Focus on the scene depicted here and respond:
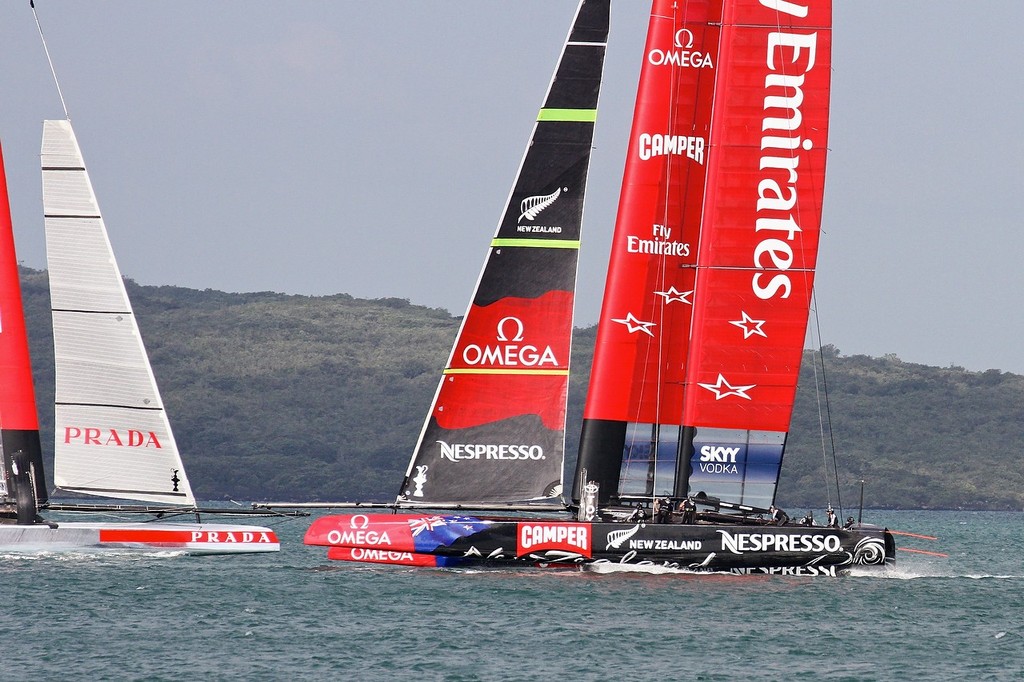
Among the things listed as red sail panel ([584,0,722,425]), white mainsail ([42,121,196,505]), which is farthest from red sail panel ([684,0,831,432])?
white mainsail ([42,121,196,505])

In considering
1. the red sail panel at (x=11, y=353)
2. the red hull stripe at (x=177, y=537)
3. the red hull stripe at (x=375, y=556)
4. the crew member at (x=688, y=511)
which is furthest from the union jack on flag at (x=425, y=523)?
the red sail panel at (x=11, y=353)

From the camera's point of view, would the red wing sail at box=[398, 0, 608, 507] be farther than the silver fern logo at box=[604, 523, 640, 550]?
Yes

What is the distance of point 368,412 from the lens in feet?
509

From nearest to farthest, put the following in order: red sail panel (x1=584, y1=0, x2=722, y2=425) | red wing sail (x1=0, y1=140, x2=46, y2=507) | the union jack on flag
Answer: the union jack on flag < red sail panel (x1=584, y1=0, x2=722, y2=425) < red wing sail (x1=0, y1=140, x2=46, y2=507)

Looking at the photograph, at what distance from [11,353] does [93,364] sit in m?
1.38

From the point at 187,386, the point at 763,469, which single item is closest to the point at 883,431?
the point at 187,386

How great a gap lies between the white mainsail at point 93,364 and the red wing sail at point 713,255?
744cm

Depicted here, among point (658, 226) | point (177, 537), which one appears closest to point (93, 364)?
point (177, 537)

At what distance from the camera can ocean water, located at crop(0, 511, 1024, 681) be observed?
18172mm

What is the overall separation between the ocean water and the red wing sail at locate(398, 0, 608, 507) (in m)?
1.71

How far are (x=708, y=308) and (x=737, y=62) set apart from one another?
11.7ft

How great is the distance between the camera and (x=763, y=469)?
79.9 feet

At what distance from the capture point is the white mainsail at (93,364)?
2664cm

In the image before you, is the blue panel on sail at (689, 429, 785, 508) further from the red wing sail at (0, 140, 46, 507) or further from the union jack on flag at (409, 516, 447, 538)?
the red wing sail at (0, 140, 46, 507)
